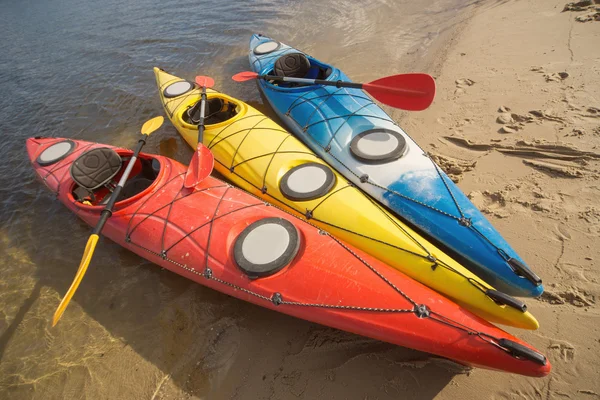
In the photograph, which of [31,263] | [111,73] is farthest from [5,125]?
[31,263]

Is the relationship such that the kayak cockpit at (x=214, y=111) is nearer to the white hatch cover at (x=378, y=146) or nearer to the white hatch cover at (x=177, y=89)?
the white hatch cover at (x=177, y=89)

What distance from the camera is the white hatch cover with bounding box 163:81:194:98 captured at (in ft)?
17.8

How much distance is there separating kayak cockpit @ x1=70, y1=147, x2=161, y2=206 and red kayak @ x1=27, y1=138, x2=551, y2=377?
0.04ft

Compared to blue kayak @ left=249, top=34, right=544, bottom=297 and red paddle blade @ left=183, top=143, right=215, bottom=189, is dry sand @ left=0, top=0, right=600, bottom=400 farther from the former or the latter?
red paddle blade @ left=183, top=143, right=215, bottom=189

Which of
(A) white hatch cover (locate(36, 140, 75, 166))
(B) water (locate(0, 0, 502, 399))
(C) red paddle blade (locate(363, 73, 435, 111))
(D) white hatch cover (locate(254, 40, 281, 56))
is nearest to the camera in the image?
(B) water (locate(0, 0, 502, 399))

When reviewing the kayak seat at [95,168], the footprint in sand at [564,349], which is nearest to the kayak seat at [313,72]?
the kayak seat at [95,168]

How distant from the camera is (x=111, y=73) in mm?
7832

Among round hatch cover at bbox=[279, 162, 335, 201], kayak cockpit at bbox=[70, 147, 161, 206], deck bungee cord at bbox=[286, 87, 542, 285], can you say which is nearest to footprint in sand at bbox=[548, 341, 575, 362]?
deck bungee cord at bbox=[286, 87, 542, 285]

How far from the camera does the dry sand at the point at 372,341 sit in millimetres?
2449

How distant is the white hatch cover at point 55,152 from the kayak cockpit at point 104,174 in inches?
27.7

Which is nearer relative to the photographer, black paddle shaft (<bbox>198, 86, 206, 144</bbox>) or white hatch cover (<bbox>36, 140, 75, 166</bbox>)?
black paddle shaft (<bbox>198, 86, 206, 144</bbox>)

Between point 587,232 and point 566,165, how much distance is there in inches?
37.0

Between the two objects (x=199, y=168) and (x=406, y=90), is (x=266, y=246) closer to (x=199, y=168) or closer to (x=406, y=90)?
(x=199, y=168)

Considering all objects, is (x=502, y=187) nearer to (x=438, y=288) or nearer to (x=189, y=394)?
(x=438, y=288)
